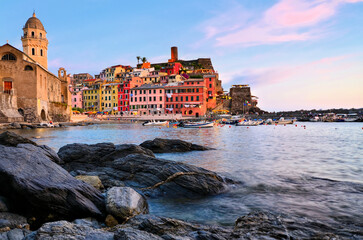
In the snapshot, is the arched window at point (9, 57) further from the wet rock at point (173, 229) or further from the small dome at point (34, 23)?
the wet rock at point (173, 229)

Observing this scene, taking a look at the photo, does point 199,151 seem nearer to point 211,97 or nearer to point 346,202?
point 346,202

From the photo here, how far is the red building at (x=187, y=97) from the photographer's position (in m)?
82.8

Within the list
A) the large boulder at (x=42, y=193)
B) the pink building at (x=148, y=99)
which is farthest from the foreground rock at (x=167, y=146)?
the pink building at (x=148, y=99)

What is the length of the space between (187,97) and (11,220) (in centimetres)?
7896

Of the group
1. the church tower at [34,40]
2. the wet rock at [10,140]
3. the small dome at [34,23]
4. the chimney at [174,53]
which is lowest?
the wet rock at [10,140]

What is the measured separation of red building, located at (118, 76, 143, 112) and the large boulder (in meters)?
84.5

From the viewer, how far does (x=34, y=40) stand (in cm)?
7325

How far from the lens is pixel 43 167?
639 cm

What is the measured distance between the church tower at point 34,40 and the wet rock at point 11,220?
78.9 m

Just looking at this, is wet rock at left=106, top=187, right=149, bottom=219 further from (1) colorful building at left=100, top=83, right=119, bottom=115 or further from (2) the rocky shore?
(1) colorful building at left=100, top=83, right=119, bottom=115

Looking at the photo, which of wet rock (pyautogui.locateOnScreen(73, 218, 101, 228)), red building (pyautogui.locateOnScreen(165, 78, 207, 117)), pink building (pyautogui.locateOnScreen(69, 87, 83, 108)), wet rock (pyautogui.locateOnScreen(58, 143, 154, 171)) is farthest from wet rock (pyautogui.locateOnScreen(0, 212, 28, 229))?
pink building (pyautogui.locateOnScreen(69, 87, 83, 108))

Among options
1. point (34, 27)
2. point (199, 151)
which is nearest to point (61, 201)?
point (199, 151)

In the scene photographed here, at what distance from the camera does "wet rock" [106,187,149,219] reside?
597cm

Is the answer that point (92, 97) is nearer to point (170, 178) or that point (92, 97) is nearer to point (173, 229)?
point (170, 178)
